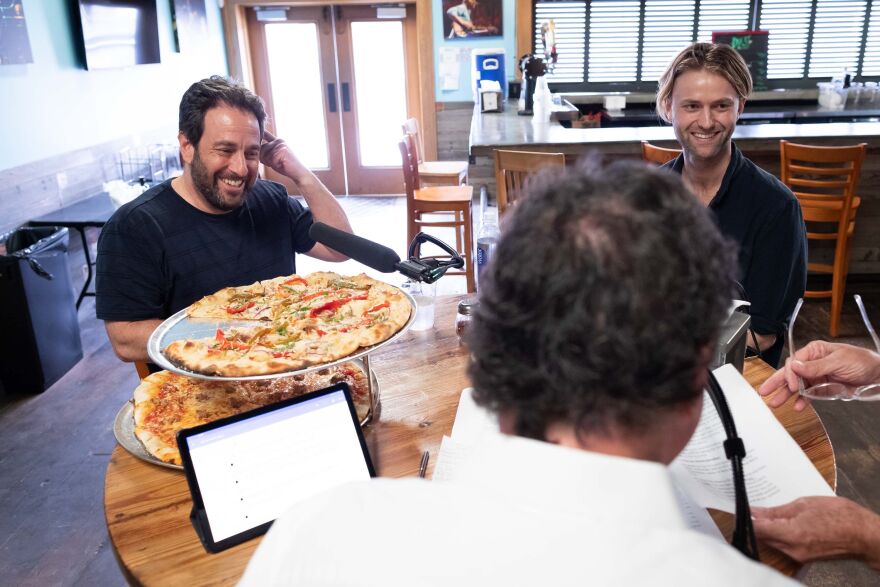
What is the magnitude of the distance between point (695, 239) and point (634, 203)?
0.21ft

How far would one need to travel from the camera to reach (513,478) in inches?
24.1

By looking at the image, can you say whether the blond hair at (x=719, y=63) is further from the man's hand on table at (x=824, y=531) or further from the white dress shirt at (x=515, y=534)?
the white dress shirt at (x=515, y=534)

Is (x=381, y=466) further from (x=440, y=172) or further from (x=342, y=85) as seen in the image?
(x=342, y=85)

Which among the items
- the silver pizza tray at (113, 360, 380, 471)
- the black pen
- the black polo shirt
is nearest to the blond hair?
the black polo shirt

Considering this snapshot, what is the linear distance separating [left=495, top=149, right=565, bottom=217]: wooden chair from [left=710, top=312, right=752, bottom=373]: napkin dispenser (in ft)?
5.36

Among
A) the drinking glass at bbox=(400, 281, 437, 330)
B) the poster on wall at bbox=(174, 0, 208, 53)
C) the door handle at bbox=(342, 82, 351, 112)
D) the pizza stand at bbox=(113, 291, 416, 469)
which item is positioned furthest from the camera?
the door handle at bbox=(342, 82, 351, 112)

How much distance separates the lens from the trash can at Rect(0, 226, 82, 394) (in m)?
3.21

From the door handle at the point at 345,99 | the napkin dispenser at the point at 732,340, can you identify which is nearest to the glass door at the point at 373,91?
the door handle at the point at 345,99

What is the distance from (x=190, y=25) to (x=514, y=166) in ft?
13.1

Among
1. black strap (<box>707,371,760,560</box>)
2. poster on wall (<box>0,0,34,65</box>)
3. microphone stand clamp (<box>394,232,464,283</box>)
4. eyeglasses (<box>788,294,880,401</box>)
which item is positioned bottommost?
eyeglasses (<box>788,294,880,401</box>)

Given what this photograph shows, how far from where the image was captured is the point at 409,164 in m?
4.27

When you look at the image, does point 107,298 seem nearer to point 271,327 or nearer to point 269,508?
point 271,327

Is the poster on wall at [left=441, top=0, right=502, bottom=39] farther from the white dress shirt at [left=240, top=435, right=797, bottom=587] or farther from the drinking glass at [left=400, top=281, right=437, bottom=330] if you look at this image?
the white dress shirt at [left=240, top=435, right=797, bottom=587]

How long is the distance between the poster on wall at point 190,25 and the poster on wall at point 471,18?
2.17 meters
